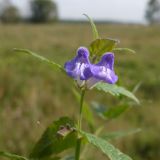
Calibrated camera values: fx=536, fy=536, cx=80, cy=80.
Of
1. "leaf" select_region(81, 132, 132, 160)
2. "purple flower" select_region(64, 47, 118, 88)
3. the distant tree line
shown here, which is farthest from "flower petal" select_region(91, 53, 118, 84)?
the distant tree line

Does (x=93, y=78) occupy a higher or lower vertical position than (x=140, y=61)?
higher

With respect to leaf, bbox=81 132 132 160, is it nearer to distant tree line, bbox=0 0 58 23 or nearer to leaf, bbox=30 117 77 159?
leaf, bbox=30 117 77 159

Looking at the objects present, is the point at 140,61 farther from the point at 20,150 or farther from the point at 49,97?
the point at 20,150

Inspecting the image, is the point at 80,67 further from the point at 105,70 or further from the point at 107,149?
the point at 107,149

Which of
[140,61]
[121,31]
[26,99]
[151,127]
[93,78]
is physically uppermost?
[93,78]

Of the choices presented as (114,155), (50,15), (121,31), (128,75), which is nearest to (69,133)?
(114,155)

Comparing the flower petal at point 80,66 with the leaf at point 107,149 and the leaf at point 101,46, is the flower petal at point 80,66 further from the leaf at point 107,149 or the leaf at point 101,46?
the leaf at point 107,149

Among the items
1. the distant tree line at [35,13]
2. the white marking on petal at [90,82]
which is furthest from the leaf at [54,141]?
the distant tree line at [35,13]
